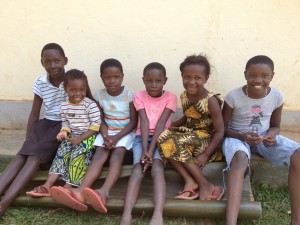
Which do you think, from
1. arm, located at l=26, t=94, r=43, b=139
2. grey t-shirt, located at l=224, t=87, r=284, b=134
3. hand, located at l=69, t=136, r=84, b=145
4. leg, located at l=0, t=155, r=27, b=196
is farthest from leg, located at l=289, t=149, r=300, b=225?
arm, located at l=26, t=94, r=43, b=139

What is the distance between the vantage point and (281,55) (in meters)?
3.88

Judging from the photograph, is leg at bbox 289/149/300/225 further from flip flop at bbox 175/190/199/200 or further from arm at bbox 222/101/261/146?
flip flop at bbox 175/190/199/200

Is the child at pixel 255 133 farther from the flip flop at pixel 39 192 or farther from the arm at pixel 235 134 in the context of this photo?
the flip flop at pixel 39 192

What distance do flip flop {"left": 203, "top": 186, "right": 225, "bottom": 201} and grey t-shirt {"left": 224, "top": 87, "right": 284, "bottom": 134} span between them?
541 mm

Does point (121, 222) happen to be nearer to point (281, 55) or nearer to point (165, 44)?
point (165, 44)

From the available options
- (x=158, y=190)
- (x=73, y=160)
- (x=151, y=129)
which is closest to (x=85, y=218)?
(x=73, y=160)

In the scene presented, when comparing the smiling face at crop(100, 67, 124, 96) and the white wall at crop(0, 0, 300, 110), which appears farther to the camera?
the white wall at crop(0, 0, 300, 110)

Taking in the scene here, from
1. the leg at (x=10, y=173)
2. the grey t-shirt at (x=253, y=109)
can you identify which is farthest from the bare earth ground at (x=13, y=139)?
the grey t-shirt at (x=253, y=109)

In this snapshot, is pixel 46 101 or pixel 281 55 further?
pixel 281 55

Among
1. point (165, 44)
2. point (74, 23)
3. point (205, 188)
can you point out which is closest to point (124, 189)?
point (205, 188)

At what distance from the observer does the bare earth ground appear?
3900mm

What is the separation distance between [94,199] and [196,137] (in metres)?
0.98

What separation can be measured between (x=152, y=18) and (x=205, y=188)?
70.2 inches

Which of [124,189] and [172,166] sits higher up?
[172,166]
